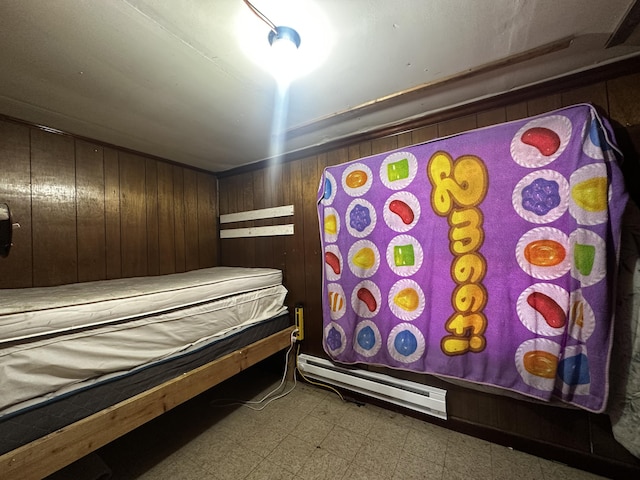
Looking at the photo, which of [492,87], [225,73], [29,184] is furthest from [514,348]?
[29,184]

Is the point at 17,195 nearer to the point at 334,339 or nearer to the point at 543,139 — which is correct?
the point at 334,339

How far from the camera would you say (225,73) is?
3.76 feet

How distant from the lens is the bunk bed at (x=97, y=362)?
0.85 m

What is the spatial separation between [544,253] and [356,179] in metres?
1.10

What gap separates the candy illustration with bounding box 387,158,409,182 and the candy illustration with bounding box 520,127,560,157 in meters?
0.57

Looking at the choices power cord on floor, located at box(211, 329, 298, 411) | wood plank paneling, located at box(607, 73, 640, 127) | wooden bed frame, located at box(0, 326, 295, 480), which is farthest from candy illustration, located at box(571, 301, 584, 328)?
wooden bed frame, located at box(0, 326, 295, 480)

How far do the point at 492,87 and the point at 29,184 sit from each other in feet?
9.10

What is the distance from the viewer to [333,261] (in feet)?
5.95

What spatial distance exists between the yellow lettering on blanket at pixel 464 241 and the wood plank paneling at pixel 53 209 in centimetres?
239

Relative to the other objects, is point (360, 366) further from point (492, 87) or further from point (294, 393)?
point (492, 87)

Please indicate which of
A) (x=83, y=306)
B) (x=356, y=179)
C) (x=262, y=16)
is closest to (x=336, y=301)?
(x=356, y=179)

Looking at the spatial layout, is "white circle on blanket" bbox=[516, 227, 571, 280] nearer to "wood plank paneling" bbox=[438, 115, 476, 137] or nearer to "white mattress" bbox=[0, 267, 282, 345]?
"wood plank paneling" bbox=[438, 115, 476, 137]

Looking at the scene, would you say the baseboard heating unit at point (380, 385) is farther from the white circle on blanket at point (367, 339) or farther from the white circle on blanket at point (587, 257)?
the white circle on blanket at point (587, 257)

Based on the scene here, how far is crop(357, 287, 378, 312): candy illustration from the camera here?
166 cm
